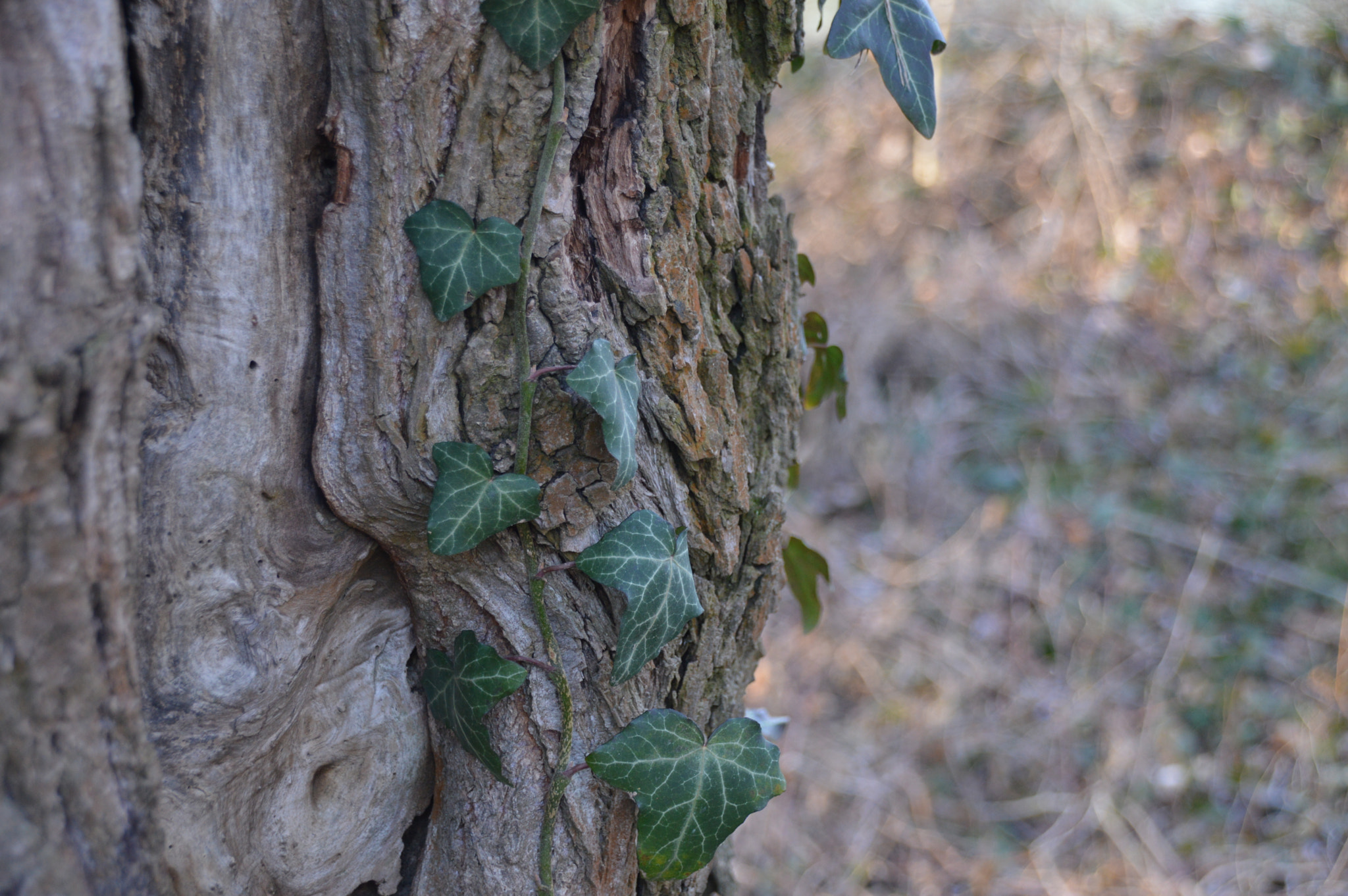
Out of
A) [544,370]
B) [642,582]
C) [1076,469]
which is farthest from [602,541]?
[1076,469]

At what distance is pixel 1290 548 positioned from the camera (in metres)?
2.79

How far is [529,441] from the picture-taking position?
0.77 m

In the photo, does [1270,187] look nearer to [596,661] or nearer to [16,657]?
[596,661]

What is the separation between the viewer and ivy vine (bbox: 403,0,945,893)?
0.73 metres

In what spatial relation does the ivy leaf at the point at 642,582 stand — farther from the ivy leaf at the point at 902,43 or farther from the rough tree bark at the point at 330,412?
the ivy leaf at the point at 902,43

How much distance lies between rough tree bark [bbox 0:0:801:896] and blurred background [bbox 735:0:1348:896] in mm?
1645

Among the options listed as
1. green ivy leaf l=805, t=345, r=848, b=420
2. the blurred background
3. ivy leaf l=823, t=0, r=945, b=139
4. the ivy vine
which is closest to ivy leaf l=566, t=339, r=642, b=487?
the ivy vine

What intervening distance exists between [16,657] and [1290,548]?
10.8 ft

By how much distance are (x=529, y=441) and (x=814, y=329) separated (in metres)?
0.52

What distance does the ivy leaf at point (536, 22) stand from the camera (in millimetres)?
690

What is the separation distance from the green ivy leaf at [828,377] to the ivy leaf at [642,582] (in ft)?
1.46

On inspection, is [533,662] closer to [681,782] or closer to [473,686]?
[473,686]

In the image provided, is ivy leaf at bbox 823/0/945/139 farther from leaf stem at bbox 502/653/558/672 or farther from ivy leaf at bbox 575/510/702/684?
leaf stem at bbox 502/653/558/672

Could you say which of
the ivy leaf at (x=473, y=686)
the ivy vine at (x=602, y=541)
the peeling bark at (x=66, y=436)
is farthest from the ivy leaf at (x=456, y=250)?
the ivy leaf at (x=473, y=686)
